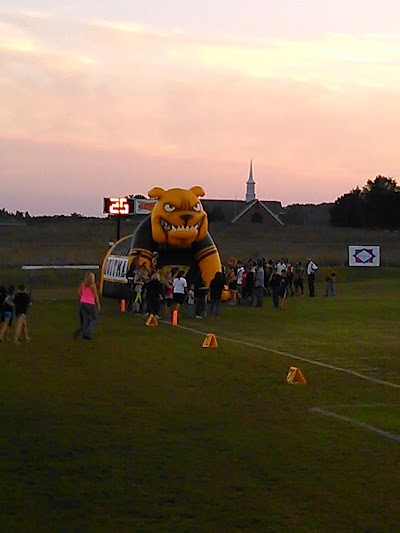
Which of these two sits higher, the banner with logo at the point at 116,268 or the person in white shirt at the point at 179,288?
the banner with logo at the point at 116,268

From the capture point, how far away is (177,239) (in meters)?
34.8

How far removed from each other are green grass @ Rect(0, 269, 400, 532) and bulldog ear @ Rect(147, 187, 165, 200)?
1305 cm

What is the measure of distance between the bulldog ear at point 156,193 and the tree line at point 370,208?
6589 centimetres

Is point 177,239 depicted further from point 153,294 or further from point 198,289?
point 153,294

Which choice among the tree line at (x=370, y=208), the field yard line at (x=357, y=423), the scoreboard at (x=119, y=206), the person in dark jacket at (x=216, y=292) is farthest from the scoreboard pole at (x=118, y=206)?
the tree line at (x=370, y=208)

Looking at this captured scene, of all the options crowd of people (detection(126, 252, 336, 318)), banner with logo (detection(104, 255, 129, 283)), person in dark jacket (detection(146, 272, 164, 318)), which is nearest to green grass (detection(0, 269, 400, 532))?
person in dark jacket (detection(146, 272, 164, 318))

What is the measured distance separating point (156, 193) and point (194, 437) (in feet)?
80.8

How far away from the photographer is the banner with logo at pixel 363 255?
2283 inches

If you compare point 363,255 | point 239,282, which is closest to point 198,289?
point 239,282

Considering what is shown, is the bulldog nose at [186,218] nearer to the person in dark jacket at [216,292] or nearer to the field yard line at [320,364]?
the person in dark jacket at [216,292]

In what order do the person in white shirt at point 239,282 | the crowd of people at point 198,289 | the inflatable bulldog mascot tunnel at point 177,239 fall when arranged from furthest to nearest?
1. the person in white shirt at point 239,282
2. the inflatable bulldog mascot tunnel at point 177,239
3. the crowd of people at point 198,289

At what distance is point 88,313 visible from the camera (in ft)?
73.7

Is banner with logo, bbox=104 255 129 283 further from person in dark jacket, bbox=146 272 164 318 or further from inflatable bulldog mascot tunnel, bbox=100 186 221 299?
person in dark jacket, bbox=146 272 164 318

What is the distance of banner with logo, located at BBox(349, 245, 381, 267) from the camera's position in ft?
190
